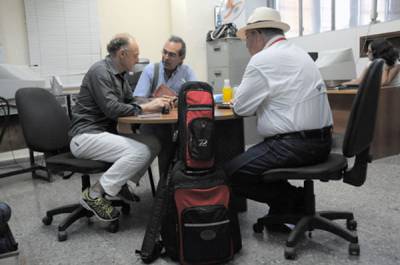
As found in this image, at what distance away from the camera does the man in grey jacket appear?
1.98m

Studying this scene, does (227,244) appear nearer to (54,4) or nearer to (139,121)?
(139,121)

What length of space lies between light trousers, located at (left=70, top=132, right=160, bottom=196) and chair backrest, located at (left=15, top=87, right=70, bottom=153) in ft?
1.73

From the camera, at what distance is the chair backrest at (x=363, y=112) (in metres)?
1.51

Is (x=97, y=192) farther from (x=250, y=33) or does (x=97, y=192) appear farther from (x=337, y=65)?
(x=337, y=65)

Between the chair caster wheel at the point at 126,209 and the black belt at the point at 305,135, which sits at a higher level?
the black belt at the point at 305,135

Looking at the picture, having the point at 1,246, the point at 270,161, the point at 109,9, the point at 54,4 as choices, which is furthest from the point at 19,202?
the point at 109,9

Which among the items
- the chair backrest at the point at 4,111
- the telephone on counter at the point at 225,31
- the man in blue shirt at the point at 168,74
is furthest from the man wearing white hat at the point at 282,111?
the telephone on counter at the point at 225,31

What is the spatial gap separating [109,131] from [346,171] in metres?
1.31

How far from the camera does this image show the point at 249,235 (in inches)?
78.5

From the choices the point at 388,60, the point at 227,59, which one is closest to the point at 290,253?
the point at 388,60

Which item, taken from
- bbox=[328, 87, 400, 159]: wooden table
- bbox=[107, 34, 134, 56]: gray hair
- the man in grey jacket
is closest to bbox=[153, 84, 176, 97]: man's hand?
the man in grey jacket

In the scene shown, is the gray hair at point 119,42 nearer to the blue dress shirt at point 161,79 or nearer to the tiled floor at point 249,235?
the blue dress shirt at point 161,79

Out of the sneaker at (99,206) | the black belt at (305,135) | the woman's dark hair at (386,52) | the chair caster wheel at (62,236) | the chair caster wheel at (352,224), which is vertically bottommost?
the chair caster wheel at (62,236)

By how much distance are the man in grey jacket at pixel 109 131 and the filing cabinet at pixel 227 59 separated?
3063mm
